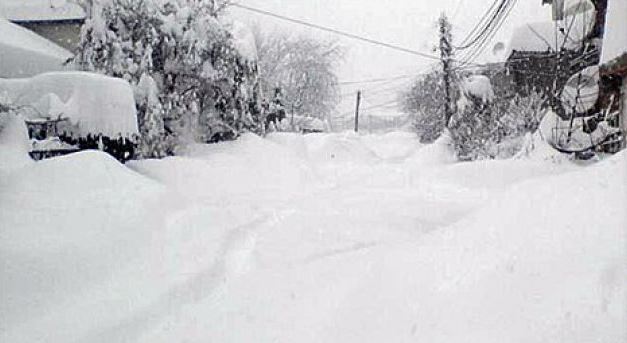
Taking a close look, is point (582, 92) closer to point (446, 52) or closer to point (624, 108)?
point (624, 108)

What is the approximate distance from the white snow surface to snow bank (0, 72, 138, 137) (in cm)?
169

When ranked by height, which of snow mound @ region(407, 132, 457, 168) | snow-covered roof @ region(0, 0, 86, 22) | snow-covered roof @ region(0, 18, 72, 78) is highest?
snow-covered roof @ region(0, 0, 86, 22)

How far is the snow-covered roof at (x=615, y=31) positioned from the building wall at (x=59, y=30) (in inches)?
662

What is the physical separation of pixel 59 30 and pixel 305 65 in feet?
95.5

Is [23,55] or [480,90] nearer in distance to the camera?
[23,55]

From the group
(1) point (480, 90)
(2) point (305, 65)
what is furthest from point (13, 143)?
(2) point (305, 65)

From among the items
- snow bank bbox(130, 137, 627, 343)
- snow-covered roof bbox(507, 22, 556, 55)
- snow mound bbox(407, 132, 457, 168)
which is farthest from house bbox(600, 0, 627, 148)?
snow mound bbox(407, 132, 457, 168)

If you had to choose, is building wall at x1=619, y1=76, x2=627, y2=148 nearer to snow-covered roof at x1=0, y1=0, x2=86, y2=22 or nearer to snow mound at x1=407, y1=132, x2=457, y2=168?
snow mound at x1=407, y1=132, x2=457, y2=168

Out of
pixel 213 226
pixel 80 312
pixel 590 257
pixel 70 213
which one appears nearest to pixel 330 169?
pixel 213 226

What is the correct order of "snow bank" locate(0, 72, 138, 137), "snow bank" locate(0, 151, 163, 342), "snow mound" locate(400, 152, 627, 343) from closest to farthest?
1. "snow mound" locate(400, 152, 627, 343)
2. "snow bank" locate(0, 151, 163, 342)
3. "snow bank" locate(0, 72, 138, 137)

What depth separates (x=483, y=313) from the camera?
2617mm

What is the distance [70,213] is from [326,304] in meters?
2.67

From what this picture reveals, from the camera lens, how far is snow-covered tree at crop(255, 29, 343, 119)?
43987 millimetres

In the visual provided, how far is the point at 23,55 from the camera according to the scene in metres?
13.9
